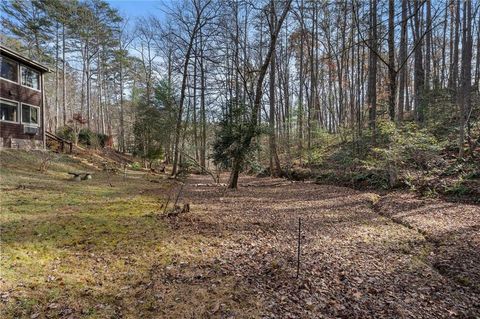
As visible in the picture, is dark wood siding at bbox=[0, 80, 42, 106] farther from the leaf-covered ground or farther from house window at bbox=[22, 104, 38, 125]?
the leaf-covered ground

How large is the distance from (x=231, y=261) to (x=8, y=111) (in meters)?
16.6

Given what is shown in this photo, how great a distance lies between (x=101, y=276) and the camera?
12.5 ft

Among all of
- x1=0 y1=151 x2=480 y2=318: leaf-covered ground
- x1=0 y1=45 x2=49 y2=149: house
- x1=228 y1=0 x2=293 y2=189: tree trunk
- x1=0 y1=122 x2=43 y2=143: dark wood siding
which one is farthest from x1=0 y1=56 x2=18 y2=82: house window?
x1=228 y1=0 x2=293 y2=189: tree trunk

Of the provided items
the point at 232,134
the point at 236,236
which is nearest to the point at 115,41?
the point at 232,134

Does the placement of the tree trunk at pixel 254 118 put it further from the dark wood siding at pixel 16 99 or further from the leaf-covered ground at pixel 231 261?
the dark wood siding at pixel 16 99

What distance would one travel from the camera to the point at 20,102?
50.8 feet

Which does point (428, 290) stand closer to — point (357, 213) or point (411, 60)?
point (357, 213)

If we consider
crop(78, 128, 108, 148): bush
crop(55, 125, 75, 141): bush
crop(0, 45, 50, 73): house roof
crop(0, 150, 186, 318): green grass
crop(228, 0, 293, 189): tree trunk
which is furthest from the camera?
crop(78, 128, 108, 148): bush

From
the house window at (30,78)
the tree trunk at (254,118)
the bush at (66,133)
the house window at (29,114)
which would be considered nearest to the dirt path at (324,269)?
the tree trunk at (254,118)

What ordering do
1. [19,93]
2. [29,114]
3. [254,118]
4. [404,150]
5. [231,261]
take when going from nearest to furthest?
1. [231,261]
2. [404,150]
3. [254,118]
4. [19,93]
5. [29,114]

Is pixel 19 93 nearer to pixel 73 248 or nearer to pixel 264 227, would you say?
pixel 73 248

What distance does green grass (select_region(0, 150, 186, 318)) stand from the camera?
10.6ft

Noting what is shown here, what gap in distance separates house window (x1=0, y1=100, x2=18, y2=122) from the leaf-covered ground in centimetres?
893

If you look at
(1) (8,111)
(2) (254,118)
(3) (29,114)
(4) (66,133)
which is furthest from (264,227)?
(4) (66,133)
